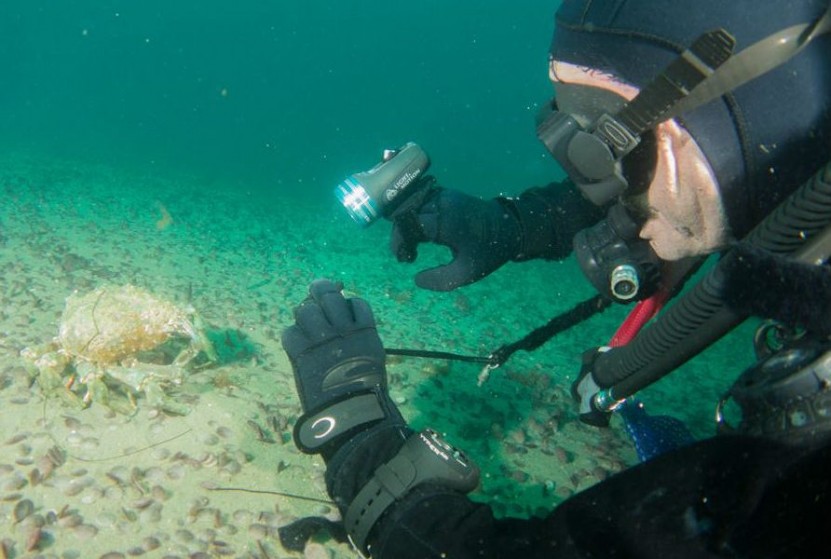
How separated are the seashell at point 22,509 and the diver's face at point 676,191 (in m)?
3.33

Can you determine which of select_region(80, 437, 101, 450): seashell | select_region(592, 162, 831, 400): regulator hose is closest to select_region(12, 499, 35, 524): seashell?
select_region(80, 437, 101, 450): seashell

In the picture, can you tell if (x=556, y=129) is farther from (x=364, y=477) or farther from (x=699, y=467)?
(x=364, y=477)

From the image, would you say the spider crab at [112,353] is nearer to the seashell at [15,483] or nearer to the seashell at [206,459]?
the seashell at [206,459]

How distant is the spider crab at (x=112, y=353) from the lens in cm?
341

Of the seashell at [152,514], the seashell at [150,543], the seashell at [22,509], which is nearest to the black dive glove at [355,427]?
the seashell at [150,543]

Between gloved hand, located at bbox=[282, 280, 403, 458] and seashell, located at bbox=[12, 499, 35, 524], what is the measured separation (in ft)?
5.38

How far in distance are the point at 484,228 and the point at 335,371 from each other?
58.2 inches

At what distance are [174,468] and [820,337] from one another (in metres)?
3.32

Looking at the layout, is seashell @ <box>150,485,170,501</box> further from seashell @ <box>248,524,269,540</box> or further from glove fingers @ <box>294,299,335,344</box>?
glove fingers @ <box>294,299,335,344</box>

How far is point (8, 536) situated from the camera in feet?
8.14

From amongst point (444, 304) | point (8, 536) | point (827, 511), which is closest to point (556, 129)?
point (827, 511)

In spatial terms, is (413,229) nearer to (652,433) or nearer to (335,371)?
(335,371)

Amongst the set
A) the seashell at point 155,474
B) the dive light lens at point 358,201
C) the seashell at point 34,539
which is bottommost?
the seashell at point 155,474

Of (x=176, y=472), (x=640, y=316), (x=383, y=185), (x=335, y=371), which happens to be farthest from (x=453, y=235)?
(x=176, y=472)
